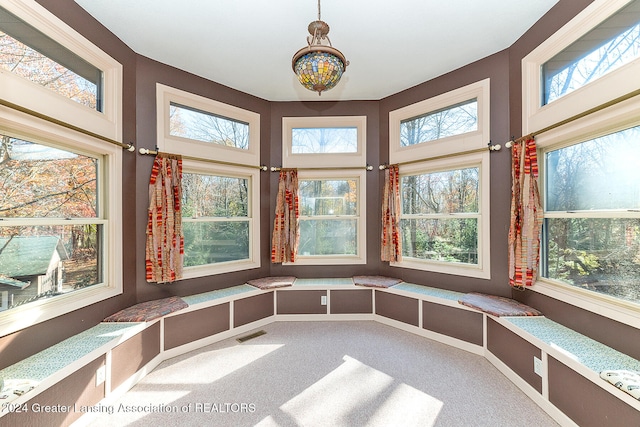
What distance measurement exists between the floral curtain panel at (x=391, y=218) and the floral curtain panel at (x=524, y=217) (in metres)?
1.16

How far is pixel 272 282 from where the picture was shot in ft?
10.3

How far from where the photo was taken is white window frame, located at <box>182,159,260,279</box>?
2805 mm

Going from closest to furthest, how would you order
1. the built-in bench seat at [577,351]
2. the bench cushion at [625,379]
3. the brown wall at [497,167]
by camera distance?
1. the bench cushion at [625,379]
2. the built-in bench seat at [577,351]
3. the brown wall at [497,167]

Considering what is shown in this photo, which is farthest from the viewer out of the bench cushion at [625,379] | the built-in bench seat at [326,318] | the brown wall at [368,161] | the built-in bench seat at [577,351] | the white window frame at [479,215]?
the brown wall at [368,161]

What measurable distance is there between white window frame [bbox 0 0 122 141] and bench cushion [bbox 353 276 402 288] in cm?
292

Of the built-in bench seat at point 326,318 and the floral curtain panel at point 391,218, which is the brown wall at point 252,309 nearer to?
the built-in bench seat at point 326,318

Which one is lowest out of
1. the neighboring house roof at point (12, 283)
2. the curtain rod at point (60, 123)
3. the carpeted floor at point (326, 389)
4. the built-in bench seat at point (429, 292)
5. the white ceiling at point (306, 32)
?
the carpeted floor at point (326, 389)

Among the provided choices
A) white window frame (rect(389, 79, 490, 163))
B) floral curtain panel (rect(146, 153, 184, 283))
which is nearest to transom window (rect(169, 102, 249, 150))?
floral curtain panel (rect(146, 153, 184, 283))

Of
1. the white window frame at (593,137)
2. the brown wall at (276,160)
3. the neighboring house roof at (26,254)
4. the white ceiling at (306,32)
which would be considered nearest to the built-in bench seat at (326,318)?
the brown wall at (276,160)

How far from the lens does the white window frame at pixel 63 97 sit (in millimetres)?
1524

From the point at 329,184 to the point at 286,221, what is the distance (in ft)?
2.59

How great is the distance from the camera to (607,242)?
1.69 meters

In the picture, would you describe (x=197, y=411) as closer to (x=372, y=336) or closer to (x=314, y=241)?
(x=372, y=336)

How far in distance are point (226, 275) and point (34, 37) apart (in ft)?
8.20
